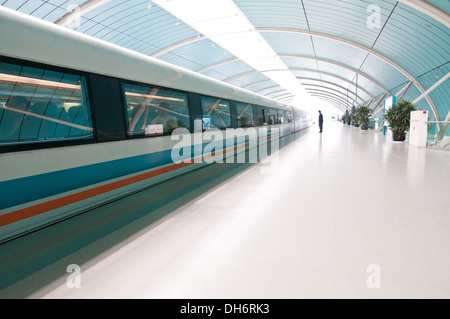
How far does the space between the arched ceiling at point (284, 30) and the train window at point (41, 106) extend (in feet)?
35.2

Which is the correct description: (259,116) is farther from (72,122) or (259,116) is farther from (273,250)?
(273,250)

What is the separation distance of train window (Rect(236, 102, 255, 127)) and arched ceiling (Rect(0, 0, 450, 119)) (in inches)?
234

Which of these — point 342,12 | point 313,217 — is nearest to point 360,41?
point 342,12

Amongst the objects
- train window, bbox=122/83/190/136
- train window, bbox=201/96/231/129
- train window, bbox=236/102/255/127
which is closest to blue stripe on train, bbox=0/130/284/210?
train window, bbox=122/83/190/136

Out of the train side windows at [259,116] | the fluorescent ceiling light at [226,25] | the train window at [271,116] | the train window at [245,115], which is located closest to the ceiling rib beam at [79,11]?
the fluorescent ceiling light at [226,25]

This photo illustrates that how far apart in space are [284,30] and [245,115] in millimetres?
10855

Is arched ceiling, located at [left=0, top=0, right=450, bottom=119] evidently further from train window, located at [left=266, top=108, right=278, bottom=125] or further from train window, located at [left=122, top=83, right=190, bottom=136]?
train window, located at [left=122, top=83, right=190, bottom=136]

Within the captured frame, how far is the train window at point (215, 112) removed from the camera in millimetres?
7137

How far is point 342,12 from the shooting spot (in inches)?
562

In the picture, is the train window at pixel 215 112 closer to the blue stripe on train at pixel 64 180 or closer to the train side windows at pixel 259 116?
the blue stripe on train at pixel 64 180

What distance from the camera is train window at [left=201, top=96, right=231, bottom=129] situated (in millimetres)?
7137
